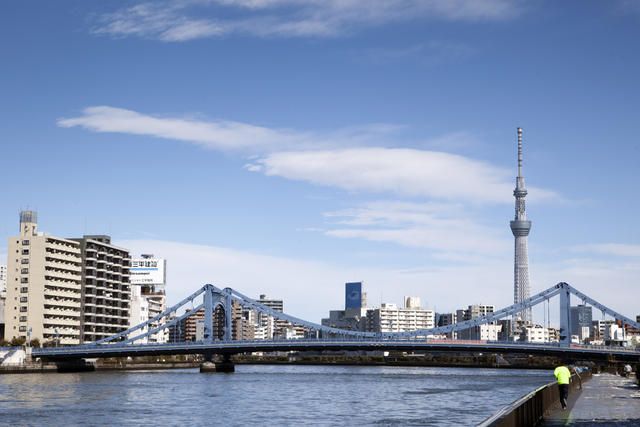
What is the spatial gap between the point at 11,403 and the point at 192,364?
122m

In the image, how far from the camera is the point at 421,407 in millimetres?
64500

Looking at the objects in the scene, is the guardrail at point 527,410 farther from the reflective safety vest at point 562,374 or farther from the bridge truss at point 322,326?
the bridge truss at point 322,326

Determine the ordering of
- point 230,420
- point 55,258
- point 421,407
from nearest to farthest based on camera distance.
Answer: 1. point 230,420
2. point 421,407
3. point 55,258

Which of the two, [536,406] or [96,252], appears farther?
[96,252]

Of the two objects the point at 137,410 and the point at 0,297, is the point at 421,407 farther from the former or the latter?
the point at 0,297

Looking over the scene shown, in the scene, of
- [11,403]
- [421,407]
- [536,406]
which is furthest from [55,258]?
[536,406]

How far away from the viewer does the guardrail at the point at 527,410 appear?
20906 mm

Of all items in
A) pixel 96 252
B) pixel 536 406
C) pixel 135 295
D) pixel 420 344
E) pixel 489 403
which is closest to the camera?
pixel 536 406

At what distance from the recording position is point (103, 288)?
563 feet

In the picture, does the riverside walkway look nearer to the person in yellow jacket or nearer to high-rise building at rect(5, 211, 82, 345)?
the person in yellow jacket

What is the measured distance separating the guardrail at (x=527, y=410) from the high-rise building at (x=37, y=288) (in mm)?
124870

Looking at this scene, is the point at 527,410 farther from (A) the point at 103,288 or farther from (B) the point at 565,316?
(A) the point at 103,288

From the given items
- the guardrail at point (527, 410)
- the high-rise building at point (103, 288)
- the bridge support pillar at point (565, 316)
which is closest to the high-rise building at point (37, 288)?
the high-rise building at point (103, 288)

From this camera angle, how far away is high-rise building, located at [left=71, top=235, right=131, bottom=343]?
168750 millimetres
